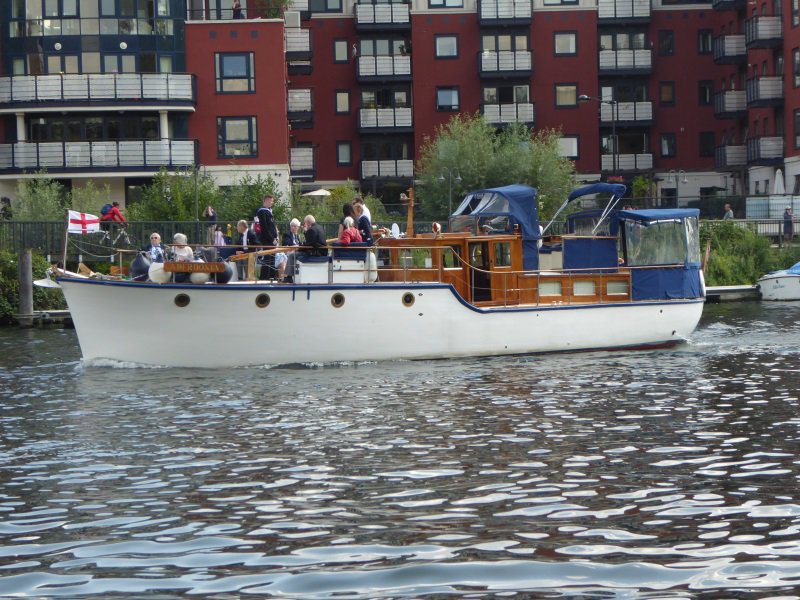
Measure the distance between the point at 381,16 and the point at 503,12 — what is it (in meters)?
6.92

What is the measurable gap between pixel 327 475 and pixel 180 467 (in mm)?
1848

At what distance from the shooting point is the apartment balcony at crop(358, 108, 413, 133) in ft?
271

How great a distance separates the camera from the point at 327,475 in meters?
15.9

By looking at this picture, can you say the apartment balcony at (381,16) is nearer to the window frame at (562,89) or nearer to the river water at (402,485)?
the window frame at (562,89)

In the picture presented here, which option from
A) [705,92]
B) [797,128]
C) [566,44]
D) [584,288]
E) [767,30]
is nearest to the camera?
[584,288]

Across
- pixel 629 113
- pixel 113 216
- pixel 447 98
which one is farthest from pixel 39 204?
pixel 629 113

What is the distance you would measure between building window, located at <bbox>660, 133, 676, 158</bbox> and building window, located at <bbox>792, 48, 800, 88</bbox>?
11.9m

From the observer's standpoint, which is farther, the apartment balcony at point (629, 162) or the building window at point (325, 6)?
the building window at point (325, 6)

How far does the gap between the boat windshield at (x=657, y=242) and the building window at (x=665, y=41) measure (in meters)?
54.9

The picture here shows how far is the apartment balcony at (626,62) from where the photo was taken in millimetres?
83125

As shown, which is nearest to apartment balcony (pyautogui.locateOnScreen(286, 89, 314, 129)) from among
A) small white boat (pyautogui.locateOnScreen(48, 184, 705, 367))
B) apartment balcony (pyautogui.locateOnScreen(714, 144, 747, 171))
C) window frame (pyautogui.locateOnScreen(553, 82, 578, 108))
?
window frame (pyautogui.locateOnScreen(553, 82, 578, 108))

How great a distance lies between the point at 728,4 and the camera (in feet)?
266

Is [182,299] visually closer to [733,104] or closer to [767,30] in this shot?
[767,30]

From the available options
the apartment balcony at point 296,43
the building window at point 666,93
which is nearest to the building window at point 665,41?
the building window at point 666,93
